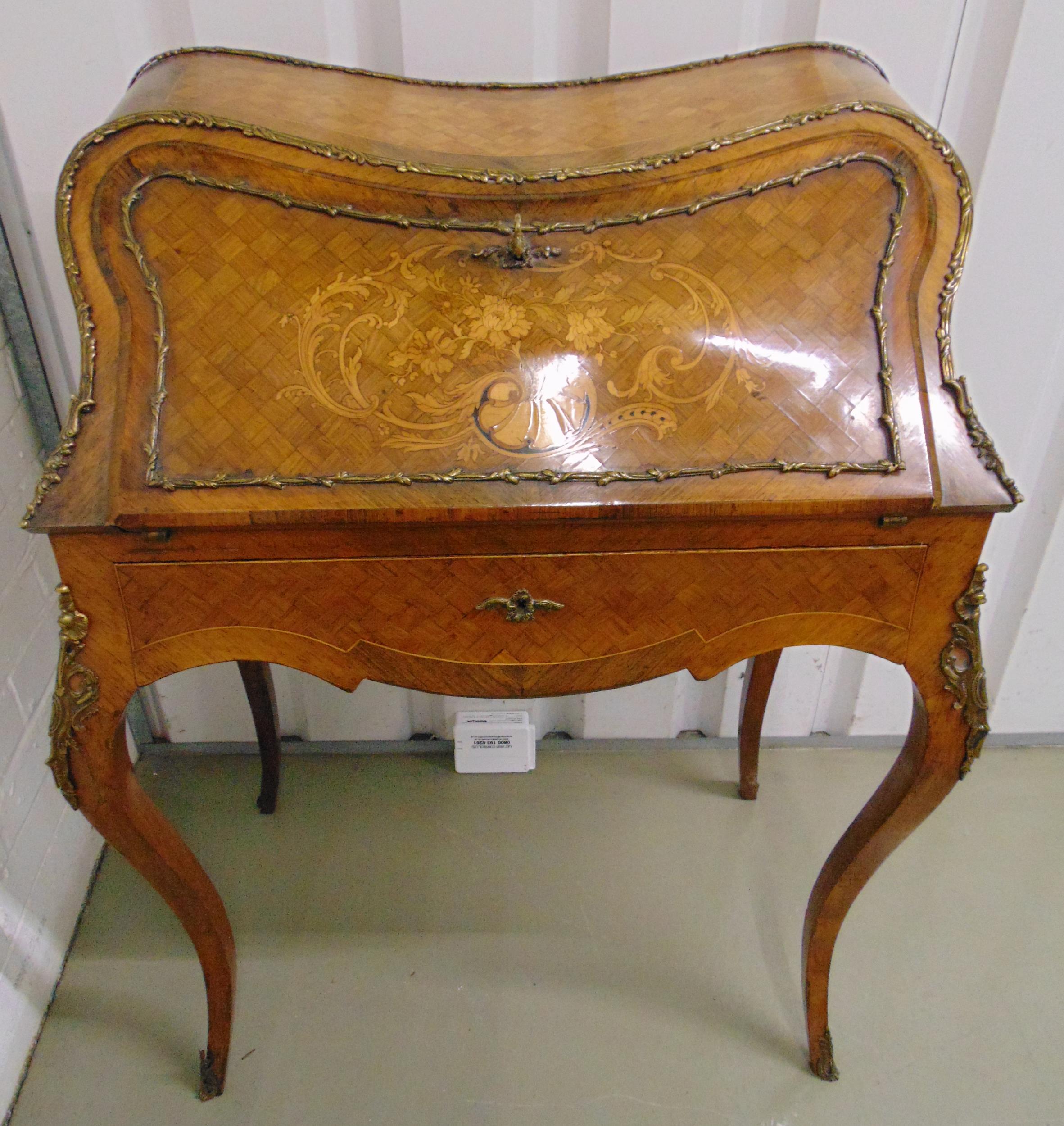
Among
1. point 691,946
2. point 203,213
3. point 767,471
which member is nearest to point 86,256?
point 203,213

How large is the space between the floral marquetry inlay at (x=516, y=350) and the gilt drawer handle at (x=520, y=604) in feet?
0.47

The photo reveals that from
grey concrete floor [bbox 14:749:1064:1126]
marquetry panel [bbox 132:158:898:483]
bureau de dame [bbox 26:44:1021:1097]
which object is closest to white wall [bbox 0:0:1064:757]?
bureau de dame [bbox 26:44:1021:1097]

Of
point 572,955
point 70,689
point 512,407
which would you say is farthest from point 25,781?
point 512,407

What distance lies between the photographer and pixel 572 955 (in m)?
1.37

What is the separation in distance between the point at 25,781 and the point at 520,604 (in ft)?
2.97

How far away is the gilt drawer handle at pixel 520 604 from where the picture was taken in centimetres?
87

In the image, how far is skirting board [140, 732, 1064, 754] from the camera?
1.76m

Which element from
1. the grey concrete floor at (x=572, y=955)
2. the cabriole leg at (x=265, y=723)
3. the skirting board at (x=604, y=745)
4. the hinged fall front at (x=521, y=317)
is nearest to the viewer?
the hinged fall front at (x=521, y=317)

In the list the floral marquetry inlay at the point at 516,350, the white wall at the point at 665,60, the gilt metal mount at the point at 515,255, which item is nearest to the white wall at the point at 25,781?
the white wall at the point at 665,60

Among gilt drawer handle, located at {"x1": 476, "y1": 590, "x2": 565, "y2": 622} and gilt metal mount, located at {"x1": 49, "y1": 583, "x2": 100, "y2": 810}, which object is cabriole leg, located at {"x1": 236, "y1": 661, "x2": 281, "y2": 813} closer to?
gilt metal mount, located at {"x1": 49, "y1": 583, "x2": 100, "y2": 810}

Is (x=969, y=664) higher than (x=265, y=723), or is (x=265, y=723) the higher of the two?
(x=969, y=664)

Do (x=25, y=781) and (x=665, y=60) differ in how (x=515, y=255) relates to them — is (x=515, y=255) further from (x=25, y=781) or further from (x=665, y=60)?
(x=25, y=781)

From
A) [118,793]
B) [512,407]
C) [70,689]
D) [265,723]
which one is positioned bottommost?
[265,723]

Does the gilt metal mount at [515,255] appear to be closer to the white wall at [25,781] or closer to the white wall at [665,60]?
the white wall at [665,60]
